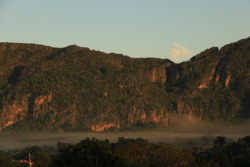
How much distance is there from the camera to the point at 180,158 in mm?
105750

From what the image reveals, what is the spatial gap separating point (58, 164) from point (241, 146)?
238 feet

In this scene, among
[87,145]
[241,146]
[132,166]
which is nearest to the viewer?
[132,166]

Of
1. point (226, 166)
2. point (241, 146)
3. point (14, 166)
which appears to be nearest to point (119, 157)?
point (226, 166)

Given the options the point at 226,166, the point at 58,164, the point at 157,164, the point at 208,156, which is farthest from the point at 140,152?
the point at 208,156

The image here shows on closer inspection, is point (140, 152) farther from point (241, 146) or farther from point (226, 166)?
point (241, 146)

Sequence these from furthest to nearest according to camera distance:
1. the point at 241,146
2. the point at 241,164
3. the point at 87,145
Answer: the point at 241,146 < the point at 241,164 < the point at 87,145

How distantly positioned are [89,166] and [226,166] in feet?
97.9

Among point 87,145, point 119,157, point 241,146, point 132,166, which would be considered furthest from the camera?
point 241,146

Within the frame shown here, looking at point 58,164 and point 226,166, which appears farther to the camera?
point 226,166

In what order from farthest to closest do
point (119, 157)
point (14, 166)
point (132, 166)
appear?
1. point (14, 166)
2. point (119, 157)
3. point (132, 166)

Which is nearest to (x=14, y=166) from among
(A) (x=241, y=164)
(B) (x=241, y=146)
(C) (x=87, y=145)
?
(C) (x=87, y=145)

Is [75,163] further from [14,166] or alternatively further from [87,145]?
[14,166]

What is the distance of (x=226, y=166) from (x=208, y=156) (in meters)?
18.5

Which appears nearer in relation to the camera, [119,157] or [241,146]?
[119,157]
